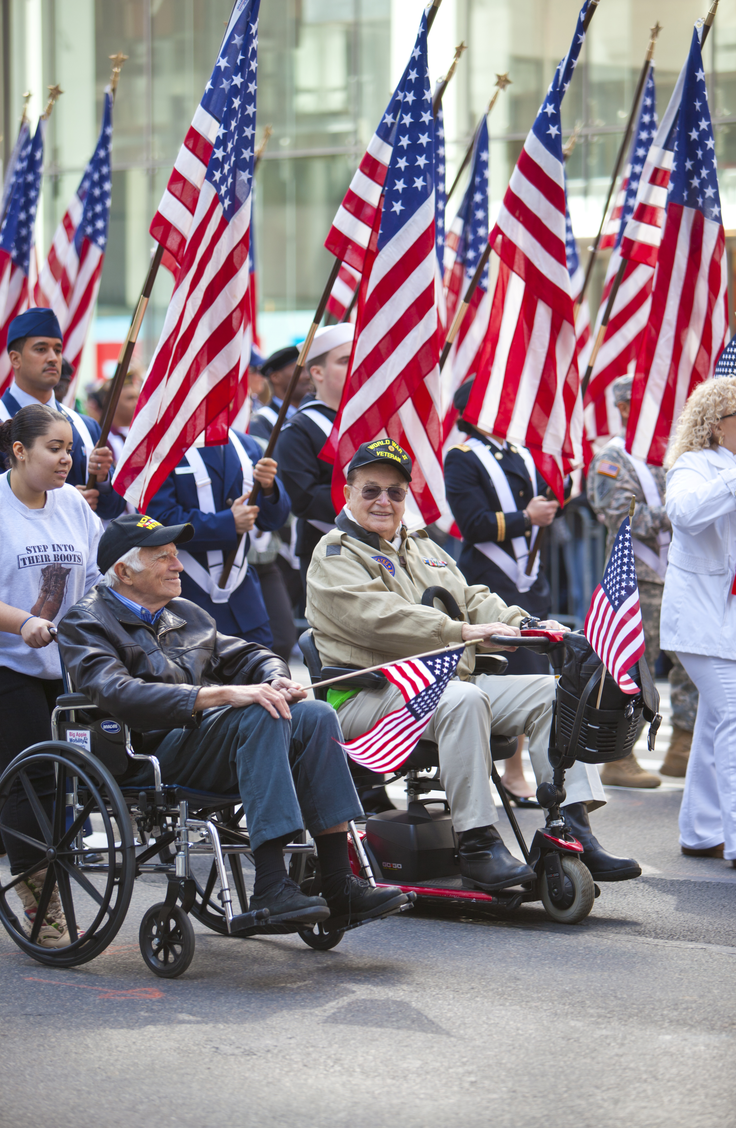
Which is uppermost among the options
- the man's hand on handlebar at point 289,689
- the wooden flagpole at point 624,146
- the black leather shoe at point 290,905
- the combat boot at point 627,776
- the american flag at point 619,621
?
the wooden flagpole at point 624,146

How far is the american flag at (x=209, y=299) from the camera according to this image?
22.6 feet

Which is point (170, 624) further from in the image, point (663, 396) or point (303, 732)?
point (663, 396)

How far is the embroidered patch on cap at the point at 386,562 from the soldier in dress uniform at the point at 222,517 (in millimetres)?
1195

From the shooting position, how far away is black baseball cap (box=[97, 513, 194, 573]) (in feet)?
17.0

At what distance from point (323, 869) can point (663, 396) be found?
164 inches

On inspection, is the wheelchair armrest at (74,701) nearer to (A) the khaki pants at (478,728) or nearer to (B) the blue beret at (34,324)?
(A) the khaki pants at (478,728)

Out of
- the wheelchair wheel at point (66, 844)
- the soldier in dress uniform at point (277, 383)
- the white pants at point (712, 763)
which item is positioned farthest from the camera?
the soldier in dress uniform at point (277, 383)

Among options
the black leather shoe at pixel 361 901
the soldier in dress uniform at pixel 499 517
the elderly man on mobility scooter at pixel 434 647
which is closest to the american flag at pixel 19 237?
the soldier in dress uniform at pixel 499 517

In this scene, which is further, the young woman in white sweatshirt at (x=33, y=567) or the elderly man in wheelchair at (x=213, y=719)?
the young woman in white sweatshirt at (x=33, y=567)

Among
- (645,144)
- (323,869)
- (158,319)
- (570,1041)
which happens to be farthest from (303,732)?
(158,319)

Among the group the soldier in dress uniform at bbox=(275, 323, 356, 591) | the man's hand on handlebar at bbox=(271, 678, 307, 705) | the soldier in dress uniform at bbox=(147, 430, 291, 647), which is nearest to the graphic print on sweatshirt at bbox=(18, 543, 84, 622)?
the man's hand on handlebar at bbox=(271, 678, 307, 705)

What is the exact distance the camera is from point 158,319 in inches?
853

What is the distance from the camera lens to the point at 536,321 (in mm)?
7969

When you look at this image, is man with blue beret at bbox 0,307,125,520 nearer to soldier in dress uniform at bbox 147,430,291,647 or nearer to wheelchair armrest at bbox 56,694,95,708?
soldier in dress uniform at bbox 147,430,291,647
